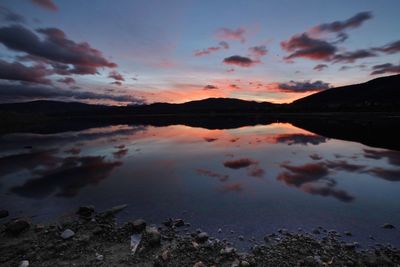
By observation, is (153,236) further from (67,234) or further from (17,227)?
(17,227)

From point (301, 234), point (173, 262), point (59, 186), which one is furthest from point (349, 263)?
point (59, 186)

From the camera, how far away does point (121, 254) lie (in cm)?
784

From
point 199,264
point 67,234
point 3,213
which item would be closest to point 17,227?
point 67,234

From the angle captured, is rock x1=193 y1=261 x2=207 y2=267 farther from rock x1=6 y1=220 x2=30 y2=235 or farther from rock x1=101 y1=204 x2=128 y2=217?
rock x1=6 y1=220 x2=30 y2=235

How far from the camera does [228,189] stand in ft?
47.9

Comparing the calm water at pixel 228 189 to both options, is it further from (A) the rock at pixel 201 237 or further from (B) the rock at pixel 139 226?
(B) the rock at pixel 139 226

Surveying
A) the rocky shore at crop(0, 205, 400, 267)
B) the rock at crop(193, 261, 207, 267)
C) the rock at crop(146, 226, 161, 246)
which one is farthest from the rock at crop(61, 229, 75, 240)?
the rock at crop(193, 261, 207, 267)

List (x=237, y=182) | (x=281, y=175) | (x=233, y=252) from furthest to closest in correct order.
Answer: (x=281, y=175) < (x=237, y=182) < (x=233, y=252)

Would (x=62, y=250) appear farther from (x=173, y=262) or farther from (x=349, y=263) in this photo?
(x=349, y=263)

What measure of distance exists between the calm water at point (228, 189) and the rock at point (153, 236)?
145 centimetres

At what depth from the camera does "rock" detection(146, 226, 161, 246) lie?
8328 mm

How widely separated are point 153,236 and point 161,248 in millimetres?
533

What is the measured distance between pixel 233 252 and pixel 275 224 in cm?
302

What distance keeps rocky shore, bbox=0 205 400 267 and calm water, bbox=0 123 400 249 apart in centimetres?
84
